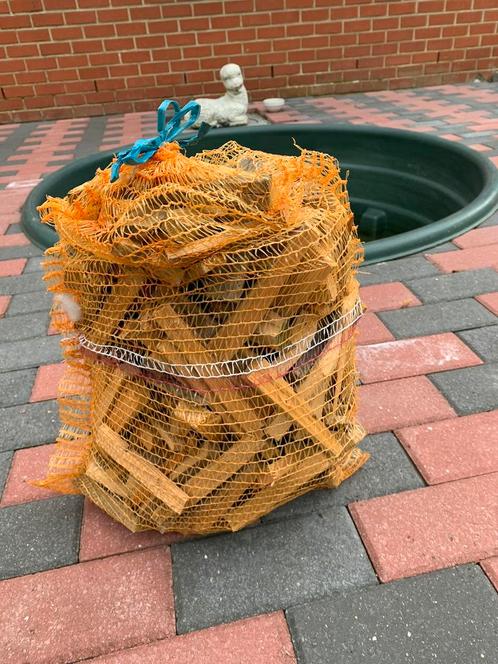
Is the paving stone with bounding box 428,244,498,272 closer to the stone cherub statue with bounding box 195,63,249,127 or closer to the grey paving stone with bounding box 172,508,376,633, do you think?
the grey paving stone with bounding box 172,508,376,633

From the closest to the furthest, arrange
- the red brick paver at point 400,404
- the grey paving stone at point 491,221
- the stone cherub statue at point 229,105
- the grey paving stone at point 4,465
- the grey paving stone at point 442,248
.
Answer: the grey paving stone at point 4,465, the red brick paver at point 400,404, the grey paving stone at point 442,248, the grey paving stone at point 491,221, the stone cherub statue at point 229,105

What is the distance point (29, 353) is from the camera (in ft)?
8.04

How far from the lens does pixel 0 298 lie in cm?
296

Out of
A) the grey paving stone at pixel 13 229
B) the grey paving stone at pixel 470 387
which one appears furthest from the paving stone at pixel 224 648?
the grey paving stone at pixel 13 229

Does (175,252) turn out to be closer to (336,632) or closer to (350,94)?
(336,632)

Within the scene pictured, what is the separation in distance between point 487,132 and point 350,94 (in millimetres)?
2896

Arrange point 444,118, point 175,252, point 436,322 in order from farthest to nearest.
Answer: point 444,118 < point 436,322 < point 175,252

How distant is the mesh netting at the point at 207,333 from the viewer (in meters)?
1.22

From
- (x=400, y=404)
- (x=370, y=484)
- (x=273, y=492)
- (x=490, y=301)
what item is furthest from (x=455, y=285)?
(x=273, y=492)

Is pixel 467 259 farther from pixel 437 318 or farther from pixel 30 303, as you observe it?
pixel 30 303

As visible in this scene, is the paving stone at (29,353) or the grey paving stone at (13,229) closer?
the paving stone at (29,353)

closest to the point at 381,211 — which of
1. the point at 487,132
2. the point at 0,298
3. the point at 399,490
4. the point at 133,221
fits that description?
the point at 487,132

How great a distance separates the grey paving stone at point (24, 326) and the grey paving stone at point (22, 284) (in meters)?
0.29

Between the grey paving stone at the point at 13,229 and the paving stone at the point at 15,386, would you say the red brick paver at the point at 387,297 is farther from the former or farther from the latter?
the grey paving stone at the point at 13,229
